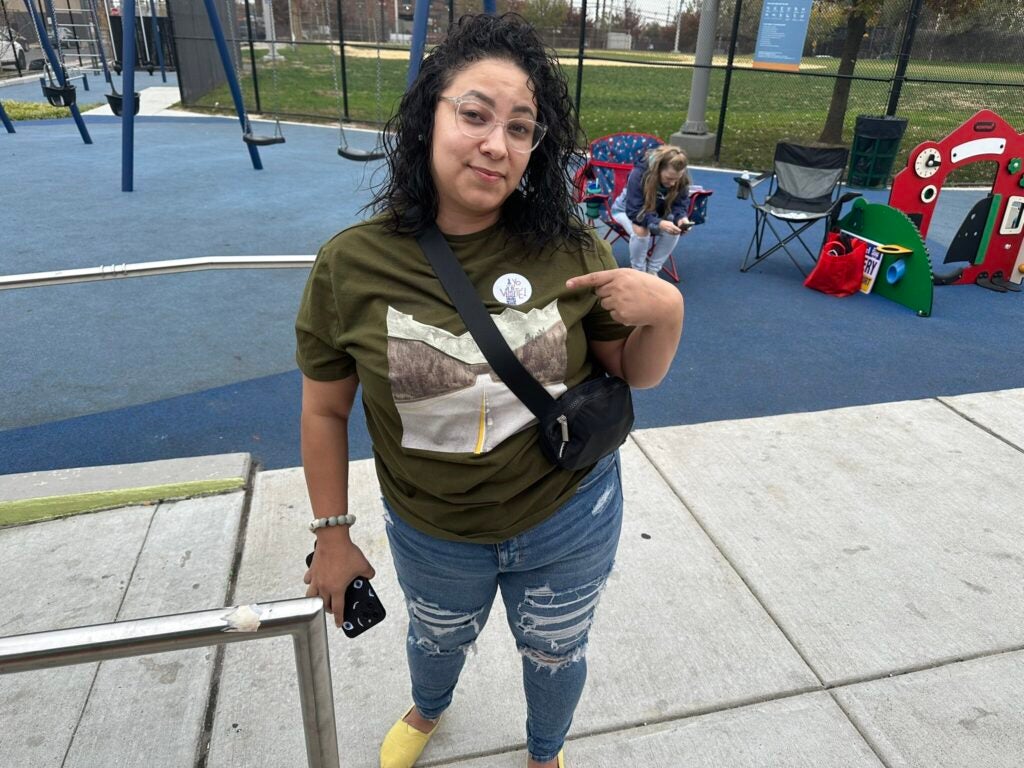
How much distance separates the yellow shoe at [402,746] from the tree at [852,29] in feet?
36.4

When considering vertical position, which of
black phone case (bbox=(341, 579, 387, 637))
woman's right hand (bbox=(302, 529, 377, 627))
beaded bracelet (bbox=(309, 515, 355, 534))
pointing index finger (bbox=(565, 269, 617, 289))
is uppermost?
pointing index finger (bbox=(565, 269, 617, 289))

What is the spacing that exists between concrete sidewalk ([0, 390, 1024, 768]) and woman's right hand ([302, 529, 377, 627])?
69 cm

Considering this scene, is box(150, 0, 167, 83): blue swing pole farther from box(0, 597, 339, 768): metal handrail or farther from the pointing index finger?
box(0, 597, 339, 768): metal handrail

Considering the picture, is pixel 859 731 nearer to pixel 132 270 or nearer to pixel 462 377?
pixel 462 377

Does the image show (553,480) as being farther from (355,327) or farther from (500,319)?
(355,327)

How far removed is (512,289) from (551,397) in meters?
0.22

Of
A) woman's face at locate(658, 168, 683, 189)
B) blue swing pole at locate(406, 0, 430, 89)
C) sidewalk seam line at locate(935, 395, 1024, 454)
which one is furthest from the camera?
woman's face at locate(658, 168, 683, 189)

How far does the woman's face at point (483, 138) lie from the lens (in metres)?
1.31

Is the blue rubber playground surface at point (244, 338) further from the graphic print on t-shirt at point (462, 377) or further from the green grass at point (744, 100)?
the green grass at point (744, 100)

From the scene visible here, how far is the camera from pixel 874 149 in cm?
984

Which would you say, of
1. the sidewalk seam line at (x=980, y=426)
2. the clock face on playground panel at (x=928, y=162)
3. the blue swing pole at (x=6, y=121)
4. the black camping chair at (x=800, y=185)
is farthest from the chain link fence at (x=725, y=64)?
the sidewalk seam line at (x=980, y=426)

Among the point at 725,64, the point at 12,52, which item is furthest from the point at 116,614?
the point at 12,52

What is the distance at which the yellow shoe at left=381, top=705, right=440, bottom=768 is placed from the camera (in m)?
1.96

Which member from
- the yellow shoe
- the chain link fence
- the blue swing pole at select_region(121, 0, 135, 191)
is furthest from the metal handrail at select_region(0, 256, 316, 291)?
the blue swing pole at select_region(121, 0, 135, 191)
